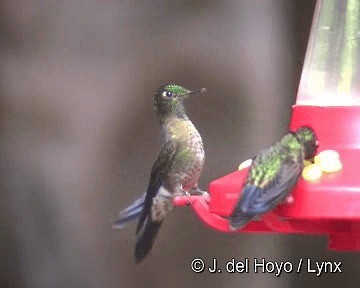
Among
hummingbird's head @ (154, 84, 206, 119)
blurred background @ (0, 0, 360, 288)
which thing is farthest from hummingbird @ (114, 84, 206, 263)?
blurred background @ (0, 0, 360, 288)

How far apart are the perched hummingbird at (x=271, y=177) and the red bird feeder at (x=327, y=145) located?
0.08 ft

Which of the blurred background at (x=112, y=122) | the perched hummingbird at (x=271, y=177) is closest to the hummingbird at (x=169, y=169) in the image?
the perched hummingbird at (x=271, y=177)

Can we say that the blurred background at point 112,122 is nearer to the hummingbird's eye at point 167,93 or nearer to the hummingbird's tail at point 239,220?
the hummingbird's eye at point 167,93

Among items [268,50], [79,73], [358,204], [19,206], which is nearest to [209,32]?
[268,50]

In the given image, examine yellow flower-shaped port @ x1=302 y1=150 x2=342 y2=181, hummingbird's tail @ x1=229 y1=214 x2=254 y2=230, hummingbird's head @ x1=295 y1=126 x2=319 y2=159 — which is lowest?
hummingbird's tail @ x1=229 y1=214 x2=254 y2=230

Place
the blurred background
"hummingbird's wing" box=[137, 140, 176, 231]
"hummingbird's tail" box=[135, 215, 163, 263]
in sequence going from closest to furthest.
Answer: "hummingbird's wing" box=[137, 140, 176, 231]
"hummingbird's tail" box=[135, 215, 163, 263]
the blurred background

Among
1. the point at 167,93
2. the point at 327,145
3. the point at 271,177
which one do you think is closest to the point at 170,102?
the point at 167,93

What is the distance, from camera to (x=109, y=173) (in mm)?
2309

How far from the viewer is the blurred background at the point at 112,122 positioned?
7.52 ft

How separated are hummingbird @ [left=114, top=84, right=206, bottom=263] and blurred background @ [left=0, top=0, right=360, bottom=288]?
0.81m

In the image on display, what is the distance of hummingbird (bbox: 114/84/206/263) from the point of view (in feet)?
4.41

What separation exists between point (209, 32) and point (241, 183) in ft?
4.27

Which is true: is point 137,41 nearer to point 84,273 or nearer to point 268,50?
point 268,50

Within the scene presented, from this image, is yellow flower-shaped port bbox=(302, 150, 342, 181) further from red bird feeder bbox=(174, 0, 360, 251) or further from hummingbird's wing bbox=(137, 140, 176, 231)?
hummingbird's wing bbox=(137, 140, 176, 231)
